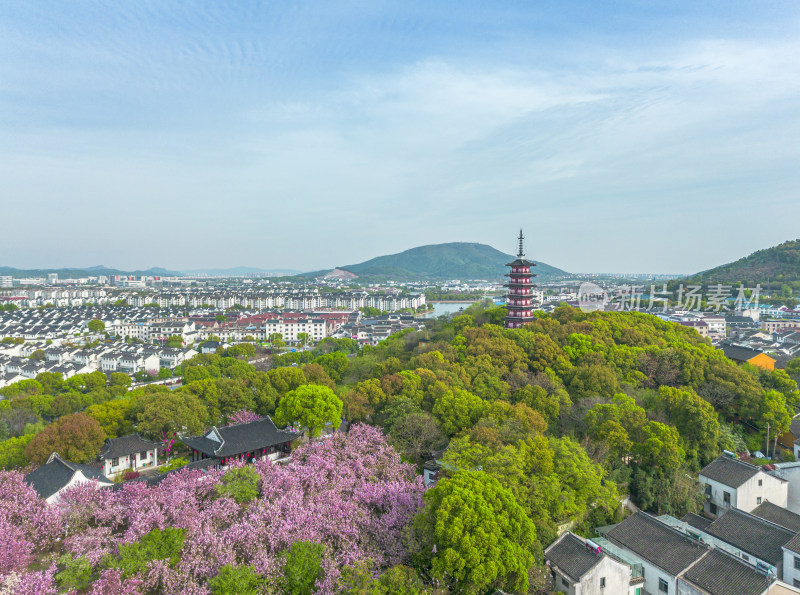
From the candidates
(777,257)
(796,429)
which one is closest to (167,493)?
(796,429)

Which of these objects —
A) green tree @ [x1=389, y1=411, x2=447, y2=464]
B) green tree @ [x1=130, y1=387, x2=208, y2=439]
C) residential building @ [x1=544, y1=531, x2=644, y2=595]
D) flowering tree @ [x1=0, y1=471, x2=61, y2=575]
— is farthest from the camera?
green tree @ [x1=130, y1=387, x2=208, y2=439]

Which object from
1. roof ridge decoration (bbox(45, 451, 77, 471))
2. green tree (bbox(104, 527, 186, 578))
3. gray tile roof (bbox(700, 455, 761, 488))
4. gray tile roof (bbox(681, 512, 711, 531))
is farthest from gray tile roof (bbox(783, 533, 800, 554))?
roof ridge decoration (bbox(45, 451, 77, 471))

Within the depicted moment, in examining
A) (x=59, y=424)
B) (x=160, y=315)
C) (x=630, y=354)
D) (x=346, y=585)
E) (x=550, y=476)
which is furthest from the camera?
(x=160, y=315)

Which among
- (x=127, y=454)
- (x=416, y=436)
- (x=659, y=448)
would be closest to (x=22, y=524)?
(x=127, y=454)

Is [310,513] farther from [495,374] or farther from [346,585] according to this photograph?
[495,374]

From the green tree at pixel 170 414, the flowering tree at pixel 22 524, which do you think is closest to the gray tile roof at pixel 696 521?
the flowering tree at pixel 22 524

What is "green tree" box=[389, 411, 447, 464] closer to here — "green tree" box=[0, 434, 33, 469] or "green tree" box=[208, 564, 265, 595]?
"green tree" box=[208, 564, 265, 595]
